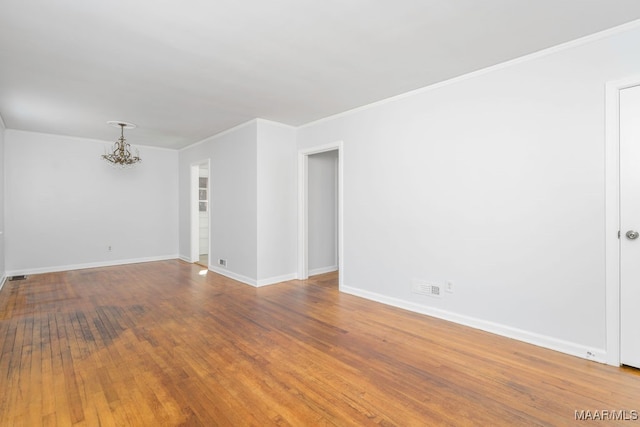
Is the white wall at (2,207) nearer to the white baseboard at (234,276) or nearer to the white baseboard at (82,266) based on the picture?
the white baseboard at (82,266)

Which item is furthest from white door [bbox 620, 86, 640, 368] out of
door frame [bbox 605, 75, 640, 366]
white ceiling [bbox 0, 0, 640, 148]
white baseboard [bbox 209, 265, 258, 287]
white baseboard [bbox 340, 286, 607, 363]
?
white baseboard [bbox 209, 265, 258, 287]

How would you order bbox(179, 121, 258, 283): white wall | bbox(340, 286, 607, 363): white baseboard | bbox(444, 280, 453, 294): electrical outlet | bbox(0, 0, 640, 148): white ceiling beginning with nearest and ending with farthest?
bbox(0, 0, 640, 148): white ceiling → bbox(340, 286, 607, 363): white baseboard → bbox(444, 280, 453, 294): electrical outlet → bbox(179, 121, 258, 283): white wall

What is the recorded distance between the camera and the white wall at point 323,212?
550 centimetres

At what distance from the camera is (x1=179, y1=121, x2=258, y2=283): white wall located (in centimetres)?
488

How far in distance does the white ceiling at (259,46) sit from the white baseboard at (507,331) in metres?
2.42

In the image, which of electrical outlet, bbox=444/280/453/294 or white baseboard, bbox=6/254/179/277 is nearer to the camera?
electrical outlet, bbox=444/280/453/294

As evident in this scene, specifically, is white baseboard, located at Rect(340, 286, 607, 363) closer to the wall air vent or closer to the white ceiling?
the wall air vent

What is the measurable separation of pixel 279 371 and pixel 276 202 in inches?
119

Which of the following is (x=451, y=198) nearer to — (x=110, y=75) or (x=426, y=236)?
(x=426, y=236)

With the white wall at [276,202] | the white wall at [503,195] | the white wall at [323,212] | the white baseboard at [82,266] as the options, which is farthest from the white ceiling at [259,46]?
the white baseboard at [82,266]

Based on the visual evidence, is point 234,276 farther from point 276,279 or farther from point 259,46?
point 259,46

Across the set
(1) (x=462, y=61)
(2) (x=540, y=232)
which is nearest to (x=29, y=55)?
(1) (x=462, y=61)

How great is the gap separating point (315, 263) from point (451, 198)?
2.93 meters

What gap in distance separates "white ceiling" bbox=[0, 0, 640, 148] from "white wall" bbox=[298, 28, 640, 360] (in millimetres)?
262
